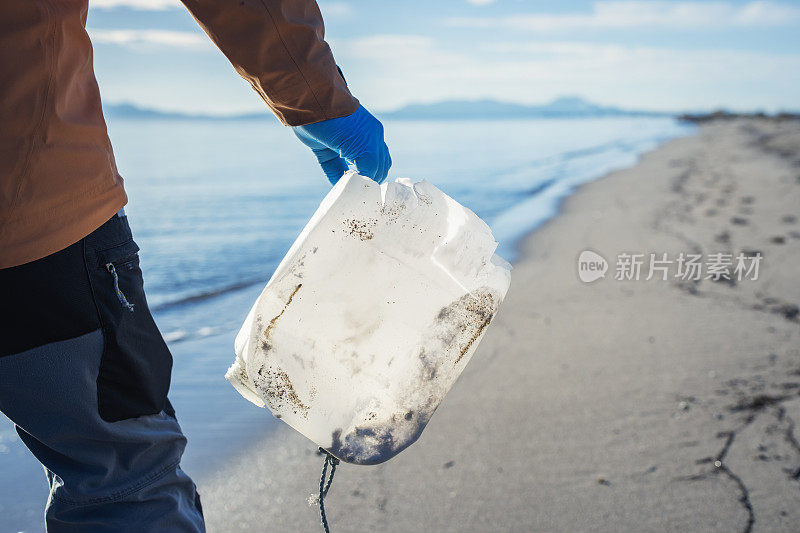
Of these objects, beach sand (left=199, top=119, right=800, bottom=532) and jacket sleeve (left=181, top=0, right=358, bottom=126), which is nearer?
jacket sleeve (left=181, top=0, right=358, bottom=126)

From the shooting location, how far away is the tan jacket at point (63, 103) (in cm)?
78

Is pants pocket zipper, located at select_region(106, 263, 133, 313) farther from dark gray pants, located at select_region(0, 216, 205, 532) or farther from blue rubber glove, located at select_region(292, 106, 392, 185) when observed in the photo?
blue rubber glove, located at select_region(292, 106, 392, 185)

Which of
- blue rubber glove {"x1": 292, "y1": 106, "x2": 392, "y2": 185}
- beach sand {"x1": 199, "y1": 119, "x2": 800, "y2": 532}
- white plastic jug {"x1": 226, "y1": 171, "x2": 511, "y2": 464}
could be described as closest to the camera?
A: white plastic jug {"x1": 226, "y1": 171, "x2": 511, "y2": 464}

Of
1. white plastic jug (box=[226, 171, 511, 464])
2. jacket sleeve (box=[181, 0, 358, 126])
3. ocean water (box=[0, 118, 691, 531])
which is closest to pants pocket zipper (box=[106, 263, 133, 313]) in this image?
white plastic jug (box=[226, 171, 511, 464])

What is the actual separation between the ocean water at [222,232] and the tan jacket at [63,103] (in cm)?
113

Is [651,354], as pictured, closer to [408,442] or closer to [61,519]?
[408,442]

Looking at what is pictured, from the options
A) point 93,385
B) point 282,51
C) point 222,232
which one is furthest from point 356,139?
point 222,232

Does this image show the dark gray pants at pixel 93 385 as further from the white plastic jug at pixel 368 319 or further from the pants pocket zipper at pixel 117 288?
the white plastic jug at pixel 368 319

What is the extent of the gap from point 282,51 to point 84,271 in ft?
1.63

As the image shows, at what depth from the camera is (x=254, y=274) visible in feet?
14.7

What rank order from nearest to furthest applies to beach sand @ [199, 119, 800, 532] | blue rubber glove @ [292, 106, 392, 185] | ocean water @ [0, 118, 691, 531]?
blue rubber glove @ [292, 106, 392, 185] < beach sand @ [199, 119, 800, 532] < ocean water @ [0, 118, 691, 531]

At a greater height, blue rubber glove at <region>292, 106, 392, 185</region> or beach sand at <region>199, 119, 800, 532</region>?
blue rubber glove at <region>292, 106, 392, 185</region>

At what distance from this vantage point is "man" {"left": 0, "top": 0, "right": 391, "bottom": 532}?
804mm

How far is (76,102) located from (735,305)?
2916 millimetres
